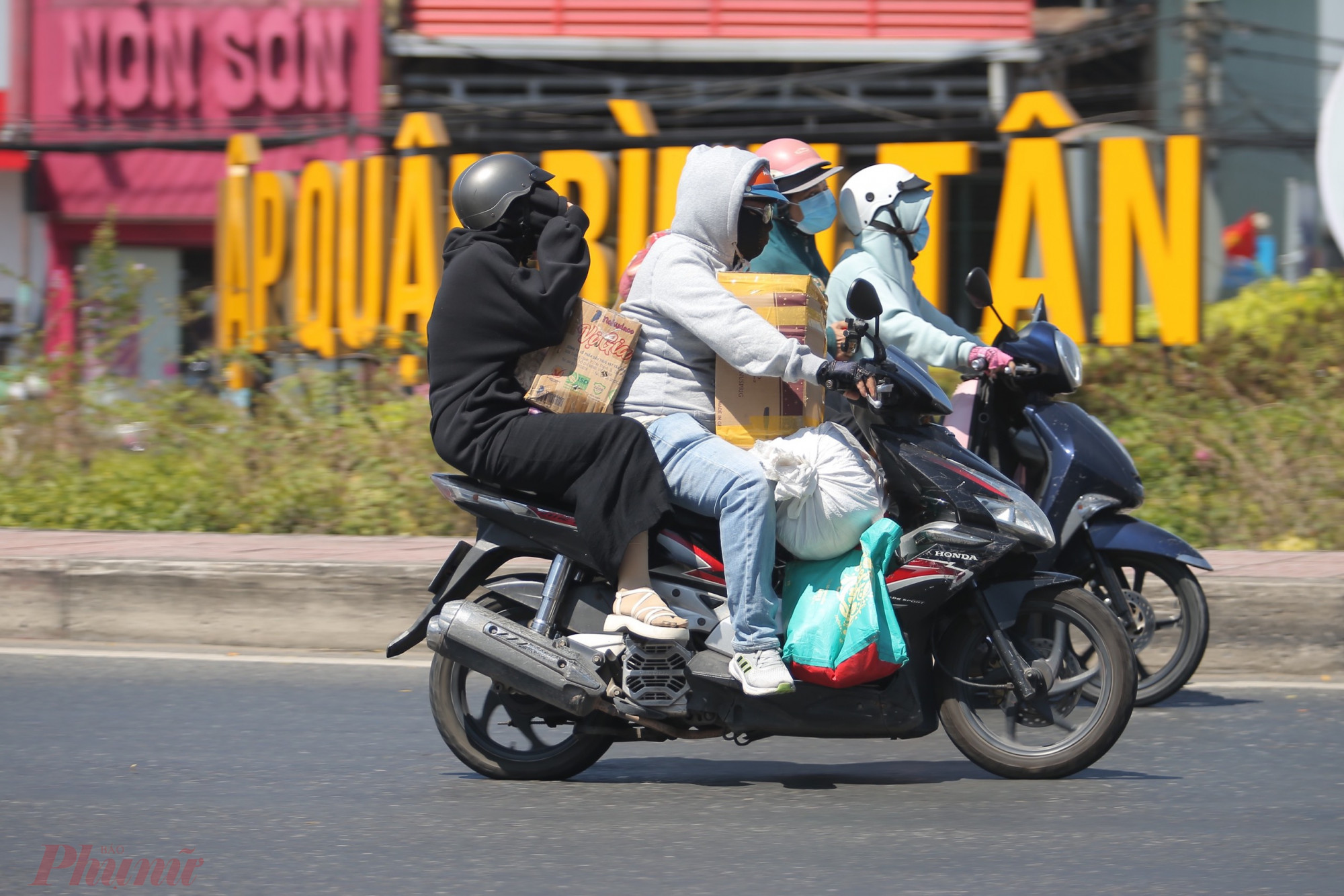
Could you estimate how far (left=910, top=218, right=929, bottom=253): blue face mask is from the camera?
609cm

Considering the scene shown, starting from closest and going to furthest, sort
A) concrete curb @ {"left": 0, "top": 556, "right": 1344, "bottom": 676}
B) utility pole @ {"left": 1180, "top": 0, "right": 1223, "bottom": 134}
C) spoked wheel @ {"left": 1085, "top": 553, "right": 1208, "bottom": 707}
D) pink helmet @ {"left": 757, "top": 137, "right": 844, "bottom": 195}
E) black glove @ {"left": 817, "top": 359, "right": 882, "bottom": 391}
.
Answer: black glove @ {"left": 817, "top": 359, "right": 882, "bottom": 391}, pink helmet @ {"left": 757, "top": 137, "right": 844, "bottom": 195}, spoked wheel @ {"left": 1085, "top": 553, "right": 1208, "bottom": 707}, concrete curb @ {"left": 0, "top": 556, "right": 1344, "bottom": 676}, utility pole @ {"left": 1180, "top": 0, "right": 1223, "bottom": 134}

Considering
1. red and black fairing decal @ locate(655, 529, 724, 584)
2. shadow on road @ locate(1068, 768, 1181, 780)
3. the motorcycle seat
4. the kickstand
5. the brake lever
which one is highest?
the brake lever

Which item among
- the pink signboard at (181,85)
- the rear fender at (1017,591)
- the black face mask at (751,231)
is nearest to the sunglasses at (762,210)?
the black face mask at (751,231)

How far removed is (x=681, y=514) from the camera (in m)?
4.82

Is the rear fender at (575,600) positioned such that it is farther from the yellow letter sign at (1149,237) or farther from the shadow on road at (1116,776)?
the yellow letter sign at (1149,237)

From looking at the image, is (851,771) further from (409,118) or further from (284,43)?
(284,43)

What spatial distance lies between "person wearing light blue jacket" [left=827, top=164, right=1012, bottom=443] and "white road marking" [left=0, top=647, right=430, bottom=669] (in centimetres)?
236

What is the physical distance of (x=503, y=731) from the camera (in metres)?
5.09

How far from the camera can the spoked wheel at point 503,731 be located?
16.5 feet

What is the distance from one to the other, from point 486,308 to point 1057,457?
2.25 m

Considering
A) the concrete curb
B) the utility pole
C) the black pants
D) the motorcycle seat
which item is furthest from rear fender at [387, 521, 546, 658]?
the utility pole

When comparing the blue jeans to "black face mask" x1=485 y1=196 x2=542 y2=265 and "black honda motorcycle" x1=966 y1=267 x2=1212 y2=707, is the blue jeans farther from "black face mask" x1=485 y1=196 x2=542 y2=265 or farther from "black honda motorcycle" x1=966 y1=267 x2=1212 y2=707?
"black honda motorcycle" x1=966 y1=267 x2=1212 y2=707

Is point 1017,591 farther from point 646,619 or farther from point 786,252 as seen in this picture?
point 786,252

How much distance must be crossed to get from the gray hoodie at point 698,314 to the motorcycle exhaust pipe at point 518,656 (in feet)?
→ 2.32
